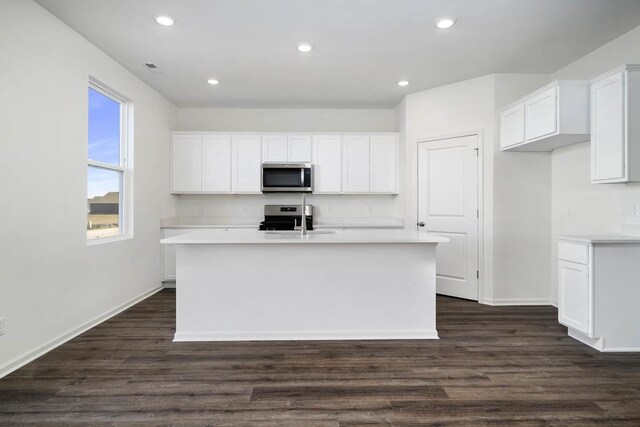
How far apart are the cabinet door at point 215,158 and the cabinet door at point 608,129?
4.22 metres

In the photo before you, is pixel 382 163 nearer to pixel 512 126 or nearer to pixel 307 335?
pixel 512 126

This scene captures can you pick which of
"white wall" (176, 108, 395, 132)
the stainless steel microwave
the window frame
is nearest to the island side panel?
the window frame

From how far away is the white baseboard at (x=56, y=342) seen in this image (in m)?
2.30

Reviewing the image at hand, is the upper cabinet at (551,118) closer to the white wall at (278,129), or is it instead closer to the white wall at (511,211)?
the white wall at (511,211)

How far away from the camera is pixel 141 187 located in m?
4.11

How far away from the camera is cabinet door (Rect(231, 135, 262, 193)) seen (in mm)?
4945

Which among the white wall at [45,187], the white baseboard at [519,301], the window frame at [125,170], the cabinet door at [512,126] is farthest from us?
the white baseboard at [519,301]

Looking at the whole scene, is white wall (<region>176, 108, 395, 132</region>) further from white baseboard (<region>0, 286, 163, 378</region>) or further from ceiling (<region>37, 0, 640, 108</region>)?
white baseboard (<region>0, 286, 163, 378</region>)

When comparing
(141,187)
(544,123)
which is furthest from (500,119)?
(141,187)

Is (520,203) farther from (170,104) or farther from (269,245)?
(170,104)

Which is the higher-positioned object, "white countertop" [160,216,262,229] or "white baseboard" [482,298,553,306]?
"white countertop" [160,216,262,229]

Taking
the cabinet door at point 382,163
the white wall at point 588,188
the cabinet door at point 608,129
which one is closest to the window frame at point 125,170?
the cabinet door at point 382,163

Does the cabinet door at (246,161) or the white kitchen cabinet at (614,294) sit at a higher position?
the cabinet door at (246,161)

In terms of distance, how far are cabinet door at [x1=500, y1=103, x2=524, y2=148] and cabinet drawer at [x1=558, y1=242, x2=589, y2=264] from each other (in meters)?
1.21
